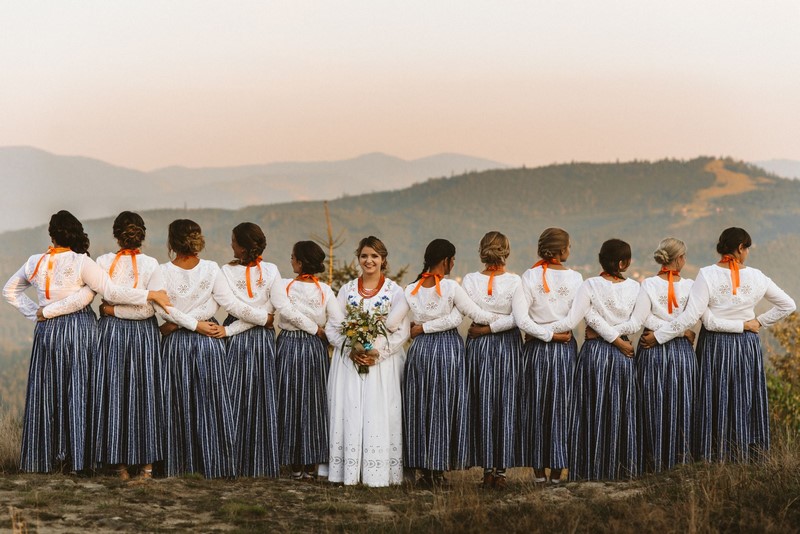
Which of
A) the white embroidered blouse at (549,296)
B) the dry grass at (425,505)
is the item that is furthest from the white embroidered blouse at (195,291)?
the white embroidered blouse at (549,296)

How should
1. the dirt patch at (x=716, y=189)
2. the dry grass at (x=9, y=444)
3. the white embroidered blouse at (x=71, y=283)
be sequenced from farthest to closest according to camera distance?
the dirt patch at (x=716, y=189)
the dry grass at (x=9, y=444)
the white embroidered blouse at (x=71, y=283)

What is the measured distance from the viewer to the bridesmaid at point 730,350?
8.91 metres

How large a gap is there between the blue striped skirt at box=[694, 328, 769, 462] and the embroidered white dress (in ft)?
8.78

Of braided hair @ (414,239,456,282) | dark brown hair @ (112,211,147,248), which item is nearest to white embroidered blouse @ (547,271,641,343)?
braided hair @ (414,239,456,282)

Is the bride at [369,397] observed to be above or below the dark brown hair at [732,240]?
below

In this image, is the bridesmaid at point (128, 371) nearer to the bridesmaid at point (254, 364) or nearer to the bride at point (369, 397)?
the bridesmaid at point (254, 364)

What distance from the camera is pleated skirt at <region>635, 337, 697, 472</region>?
9.05 metres

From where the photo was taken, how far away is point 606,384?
9055 mm

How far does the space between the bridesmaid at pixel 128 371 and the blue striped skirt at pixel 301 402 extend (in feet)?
3.60

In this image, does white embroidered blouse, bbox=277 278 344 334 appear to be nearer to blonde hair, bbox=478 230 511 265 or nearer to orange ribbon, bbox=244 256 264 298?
orange ribbon, bbox=244 256 264 298

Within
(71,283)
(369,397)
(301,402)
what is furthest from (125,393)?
(369,397)

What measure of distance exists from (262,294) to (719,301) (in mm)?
3994

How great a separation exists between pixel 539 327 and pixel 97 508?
386 centimetres

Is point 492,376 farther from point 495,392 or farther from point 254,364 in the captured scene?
point 254,364
